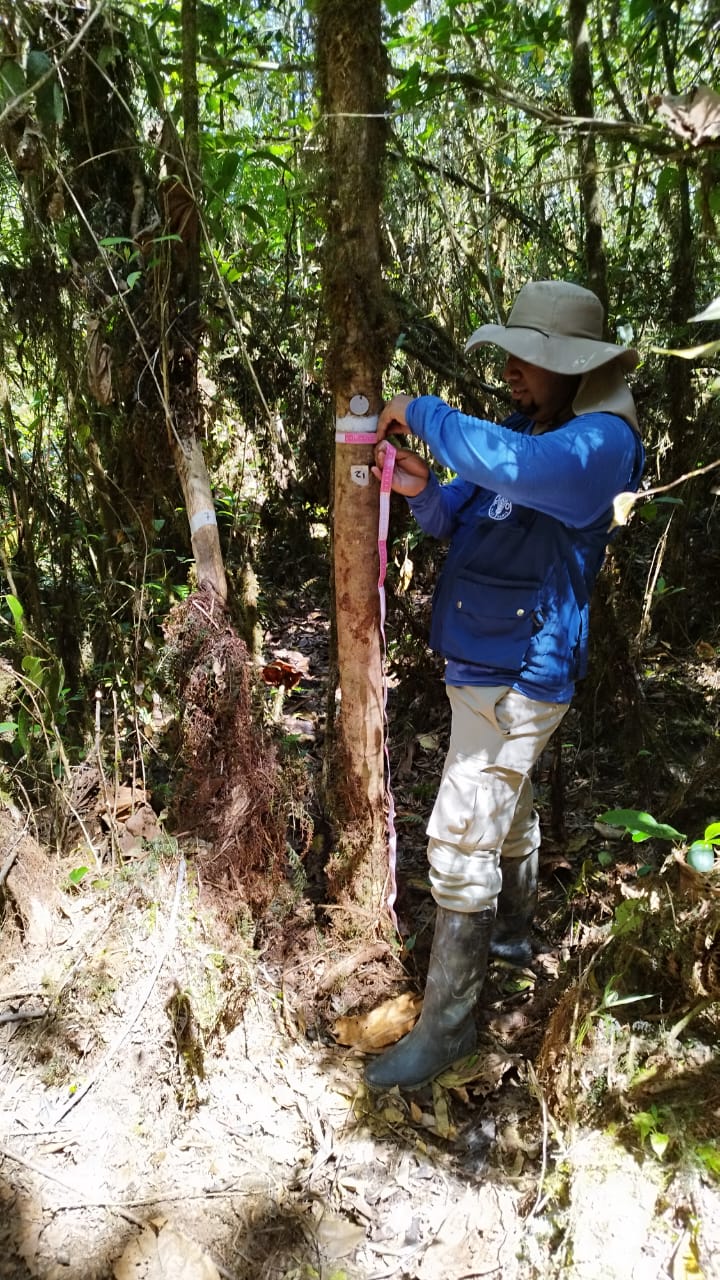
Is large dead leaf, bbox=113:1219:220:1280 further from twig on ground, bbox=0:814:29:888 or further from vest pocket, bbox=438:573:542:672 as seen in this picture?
vest pocket, bbox=438:573:542:672

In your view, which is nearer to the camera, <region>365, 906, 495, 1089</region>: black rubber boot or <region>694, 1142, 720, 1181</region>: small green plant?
<region>694, 1142, 720, 1181</region>: small green plant

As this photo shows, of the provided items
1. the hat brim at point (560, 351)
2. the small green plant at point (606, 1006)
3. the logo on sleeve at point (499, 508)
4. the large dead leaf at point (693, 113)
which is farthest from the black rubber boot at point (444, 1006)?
the large dead leaf at point (693, 113)

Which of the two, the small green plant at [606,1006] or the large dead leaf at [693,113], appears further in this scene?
the small green plant at [606,1006]

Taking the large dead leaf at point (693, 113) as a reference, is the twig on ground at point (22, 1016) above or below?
below

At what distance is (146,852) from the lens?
2871mm

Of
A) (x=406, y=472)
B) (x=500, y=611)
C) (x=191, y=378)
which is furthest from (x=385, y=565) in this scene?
(x=191, y=378)

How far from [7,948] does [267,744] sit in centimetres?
108

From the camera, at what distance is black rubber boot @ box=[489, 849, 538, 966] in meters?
2.82

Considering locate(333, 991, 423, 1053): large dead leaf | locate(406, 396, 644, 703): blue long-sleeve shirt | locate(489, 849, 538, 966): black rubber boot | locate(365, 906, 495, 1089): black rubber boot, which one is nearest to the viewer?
locate(406, 396, 644, 703): blue long-sleeve shirt

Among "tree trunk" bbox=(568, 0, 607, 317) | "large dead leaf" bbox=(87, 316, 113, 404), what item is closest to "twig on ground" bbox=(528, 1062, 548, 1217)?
"large dead leaf" bbox=(87, 316, 113, 404)

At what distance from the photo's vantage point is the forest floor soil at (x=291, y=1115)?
1.85 m

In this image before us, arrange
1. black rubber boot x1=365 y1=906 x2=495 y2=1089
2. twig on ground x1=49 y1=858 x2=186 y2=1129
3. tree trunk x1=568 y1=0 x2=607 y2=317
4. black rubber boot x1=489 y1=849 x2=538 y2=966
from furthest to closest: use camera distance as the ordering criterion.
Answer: tree trunk x1=568 y1=0 x2=607 y2=317, black rubber boot x1=489 y1=849 x2=538 y2=966, black rubber boot x1=365 y1=906 x2=495 y2=1089, twig on ground x1=49 y1=858 x2=186 y2=1129

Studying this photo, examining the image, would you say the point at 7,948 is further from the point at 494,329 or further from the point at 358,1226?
the point at 494,329

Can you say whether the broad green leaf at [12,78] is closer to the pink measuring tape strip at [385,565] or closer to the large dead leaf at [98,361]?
the large dead leaf at [98,361]
